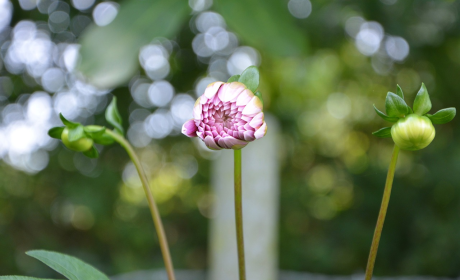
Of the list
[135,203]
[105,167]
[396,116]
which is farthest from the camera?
[135,203]

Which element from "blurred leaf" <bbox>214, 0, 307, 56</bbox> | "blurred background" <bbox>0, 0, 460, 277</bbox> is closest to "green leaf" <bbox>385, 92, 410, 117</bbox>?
"blurred leaf" <bbox>214, 0, 307, 56</bbox>

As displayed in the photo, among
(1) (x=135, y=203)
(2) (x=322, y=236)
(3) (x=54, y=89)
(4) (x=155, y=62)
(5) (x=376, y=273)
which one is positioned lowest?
(5) (x=376, y=273)

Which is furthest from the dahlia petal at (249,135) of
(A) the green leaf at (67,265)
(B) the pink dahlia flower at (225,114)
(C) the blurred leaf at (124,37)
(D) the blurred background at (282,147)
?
(D) the blurred background at (282,147)

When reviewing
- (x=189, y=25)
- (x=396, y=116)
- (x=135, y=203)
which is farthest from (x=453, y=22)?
(x=135, y=203)

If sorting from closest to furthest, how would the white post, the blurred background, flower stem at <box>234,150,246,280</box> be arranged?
flower stem at <box>234,150,246,280</box>, the white post, the blurred background

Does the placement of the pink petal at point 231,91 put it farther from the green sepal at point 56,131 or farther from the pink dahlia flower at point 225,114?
the green sepal at point 56,131

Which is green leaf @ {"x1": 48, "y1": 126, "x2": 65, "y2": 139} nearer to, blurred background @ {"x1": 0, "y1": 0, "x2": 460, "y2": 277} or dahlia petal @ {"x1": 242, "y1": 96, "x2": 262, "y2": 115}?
dahlia petal @ {"x1": 242, "y1": 96, "x2": 262, "y2": 115}

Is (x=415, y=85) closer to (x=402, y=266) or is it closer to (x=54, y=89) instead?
(x=402, y=266)
